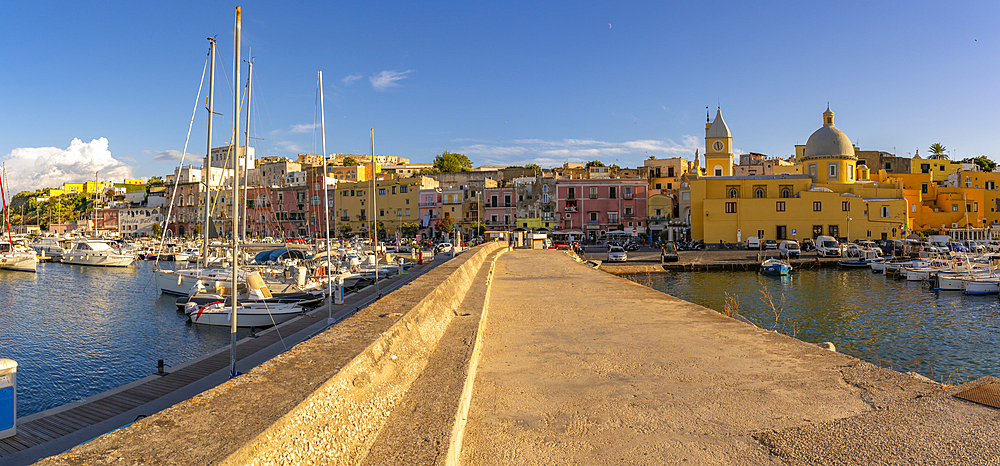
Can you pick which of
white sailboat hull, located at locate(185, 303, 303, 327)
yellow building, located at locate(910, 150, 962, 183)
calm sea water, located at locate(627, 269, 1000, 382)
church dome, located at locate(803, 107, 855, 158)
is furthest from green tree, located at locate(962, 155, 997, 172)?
white sailboat hull, located at locate(185, 303, 303, 327)

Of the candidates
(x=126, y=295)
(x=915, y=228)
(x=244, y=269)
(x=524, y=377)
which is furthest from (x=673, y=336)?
(x=915, y=228)

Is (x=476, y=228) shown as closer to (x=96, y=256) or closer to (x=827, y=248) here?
(x=827, y=248)

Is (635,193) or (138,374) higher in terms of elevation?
(635,193)

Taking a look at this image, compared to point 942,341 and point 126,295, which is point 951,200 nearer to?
point 942,341

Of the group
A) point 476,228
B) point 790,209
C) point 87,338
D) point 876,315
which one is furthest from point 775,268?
point 87,338

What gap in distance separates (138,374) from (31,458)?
9.66 meters

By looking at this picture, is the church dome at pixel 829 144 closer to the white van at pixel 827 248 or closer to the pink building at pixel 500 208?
the white van at pixel 827 248

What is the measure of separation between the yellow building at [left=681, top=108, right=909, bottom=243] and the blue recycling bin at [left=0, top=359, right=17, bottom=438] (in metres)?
58.0

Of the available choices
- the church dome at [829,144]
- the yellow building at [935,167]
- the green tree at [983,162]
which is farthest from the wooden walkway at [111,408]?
the green tree at [983,162]

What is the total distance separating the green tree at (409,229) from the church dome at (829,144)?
47665 millimetres

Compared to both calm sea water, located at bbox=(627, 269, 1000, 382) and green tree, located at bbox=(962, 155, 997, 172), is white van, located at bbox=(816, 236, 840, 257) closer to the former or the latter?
calm sea water, located at bbox=(627, 269, 1000, 382)

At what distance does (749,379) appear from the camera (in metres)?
6.46

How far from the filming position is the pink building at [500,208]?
7031 cm

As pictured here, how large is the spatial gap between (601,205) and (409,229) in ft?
81.0
